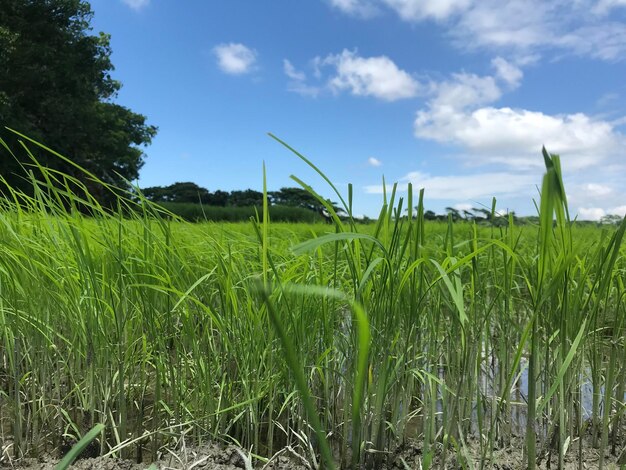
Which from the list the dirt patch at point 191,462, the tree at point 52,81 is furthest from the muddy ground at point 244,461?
the tree at point 52,81

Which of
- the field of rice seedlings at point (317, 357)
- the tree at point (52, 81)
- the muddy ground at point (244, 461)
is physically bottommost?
the muddy ground at point (244, 461)

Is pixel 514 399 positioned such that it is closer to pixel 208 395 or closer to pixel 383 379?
pixel 383 379

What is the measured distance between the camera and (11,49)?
11.8m

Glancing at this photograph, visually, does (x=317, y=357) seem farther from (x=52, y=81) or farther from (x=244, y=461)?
(x=52, y=81)

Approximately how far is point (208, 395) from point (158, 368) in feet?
0.44

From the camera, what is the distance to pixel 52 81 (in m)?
13.3

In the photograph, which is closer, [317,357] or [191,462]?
[191,462]

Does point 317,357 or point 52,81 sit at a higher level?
point 52,81

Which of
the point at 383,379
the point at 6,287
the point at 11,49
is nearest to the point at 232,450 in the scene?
the point at 383,379

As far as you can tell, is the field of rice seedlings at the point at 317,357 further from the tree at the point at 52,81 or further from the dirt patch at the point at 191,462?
the tree at the point at 52,81

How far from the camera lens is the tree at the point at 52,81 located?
12.5 metres

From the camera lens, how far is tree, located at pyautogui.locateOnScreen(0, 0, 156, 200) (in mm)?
12461

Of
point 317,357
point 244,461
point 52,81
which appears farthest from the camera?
point 52,81

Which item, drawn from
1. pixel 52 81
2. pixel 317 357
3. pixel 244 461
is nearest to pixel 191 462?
pixel 244 461
